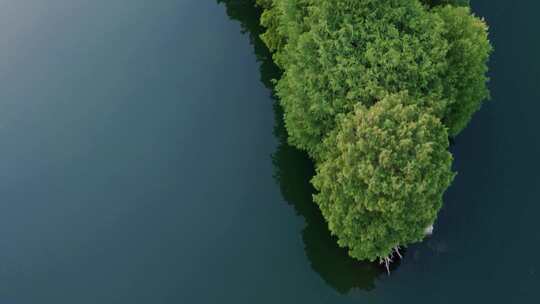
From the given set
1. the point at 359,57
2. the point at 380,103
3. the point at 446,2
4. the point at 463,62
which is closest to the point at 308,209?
the point at 380,103

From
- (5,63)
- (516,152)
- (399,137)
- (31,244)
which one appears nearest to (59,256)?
(31,244)

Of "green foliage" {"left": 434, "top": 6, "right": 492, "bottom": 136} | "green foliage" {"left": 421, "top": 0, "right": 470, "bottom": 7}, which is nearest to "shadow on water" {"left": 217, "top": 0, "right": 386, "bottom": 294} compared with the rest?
"green foliage" {"left": 434, "top": 6, "right": 492, "bottom": 136}

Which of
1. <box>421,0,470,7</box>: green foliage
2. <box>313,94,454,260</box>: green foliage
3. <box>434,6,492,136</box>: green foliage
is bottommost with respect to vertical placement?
<box>313,94,454,260</box>: green foliage

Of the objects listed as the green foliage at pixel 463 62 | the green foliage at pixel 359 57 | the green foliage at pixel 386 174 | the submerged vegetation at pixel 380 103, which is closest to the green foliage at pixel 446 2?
the submerged vegetation at pixel 380 103

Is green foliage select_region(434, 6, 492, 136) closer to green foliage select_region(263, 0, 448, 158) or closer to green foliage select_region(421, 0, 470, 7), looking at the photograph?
green foliage select_region(263, 0, 448, 158)

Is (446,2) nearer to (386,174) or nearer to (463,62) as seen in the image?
(463,62)

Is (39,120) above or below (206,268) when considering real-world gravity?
above

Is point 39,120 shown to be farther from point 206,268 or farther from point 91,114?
point 206,268
